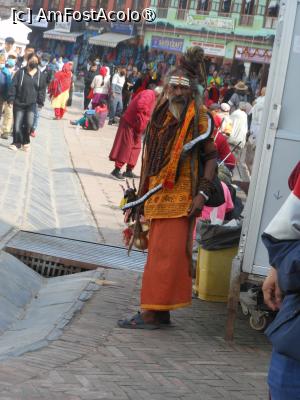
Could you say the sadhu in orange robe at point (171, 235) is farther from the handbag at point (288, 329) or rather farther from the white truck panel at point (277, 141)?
the handbag at point (288, 329)

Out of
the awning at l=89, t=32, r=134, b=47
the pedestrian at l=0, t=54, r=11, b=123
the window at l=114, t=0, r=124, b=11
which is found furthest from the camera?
the window at l=114, t=0, r=124, b=11

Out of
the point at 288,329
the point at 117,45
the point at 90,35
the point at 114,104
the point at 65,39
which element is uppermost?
the point at 288,329

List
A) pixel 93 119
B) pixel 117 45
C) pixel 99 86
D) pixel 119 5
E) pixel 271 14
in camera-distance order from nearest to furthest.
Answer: pixel 93 119, pixel 99 86, pixel 271 14, pixel 117 45, pixel 119 5

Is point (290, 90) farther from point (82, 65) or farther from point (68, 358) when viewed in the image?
point (82, 65)

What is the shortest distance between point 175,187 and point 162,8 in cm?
5495

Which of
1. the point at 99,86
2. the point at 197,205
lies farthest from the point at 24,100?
the point at 99,86

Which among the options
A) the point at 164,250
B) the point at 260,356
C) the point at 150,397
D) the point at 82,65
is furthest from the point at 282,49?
the point at 82,65

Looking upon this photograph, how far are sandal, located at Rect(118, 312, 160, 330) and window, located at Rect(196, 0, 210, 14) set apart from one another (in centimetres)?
5042

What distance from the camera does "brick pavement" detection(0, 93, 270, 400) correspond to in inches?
190

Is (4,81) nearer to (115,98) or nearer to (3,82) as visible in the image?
(3,82)

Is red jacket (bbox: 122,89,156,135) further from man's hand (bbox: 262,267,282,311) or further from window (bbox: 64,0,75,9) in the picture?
window (bbox: 64,0,75,9)

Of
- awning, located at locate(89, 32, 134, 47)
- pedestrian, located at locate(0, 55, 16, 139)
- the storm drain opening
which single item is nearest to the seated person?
pedestrian, located at locate(0, 55, 16, 139)

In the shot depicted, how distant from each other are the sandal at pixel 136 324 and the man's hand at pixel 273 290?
Result: 323 centimetres

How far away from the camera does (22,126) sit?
16.7 m
